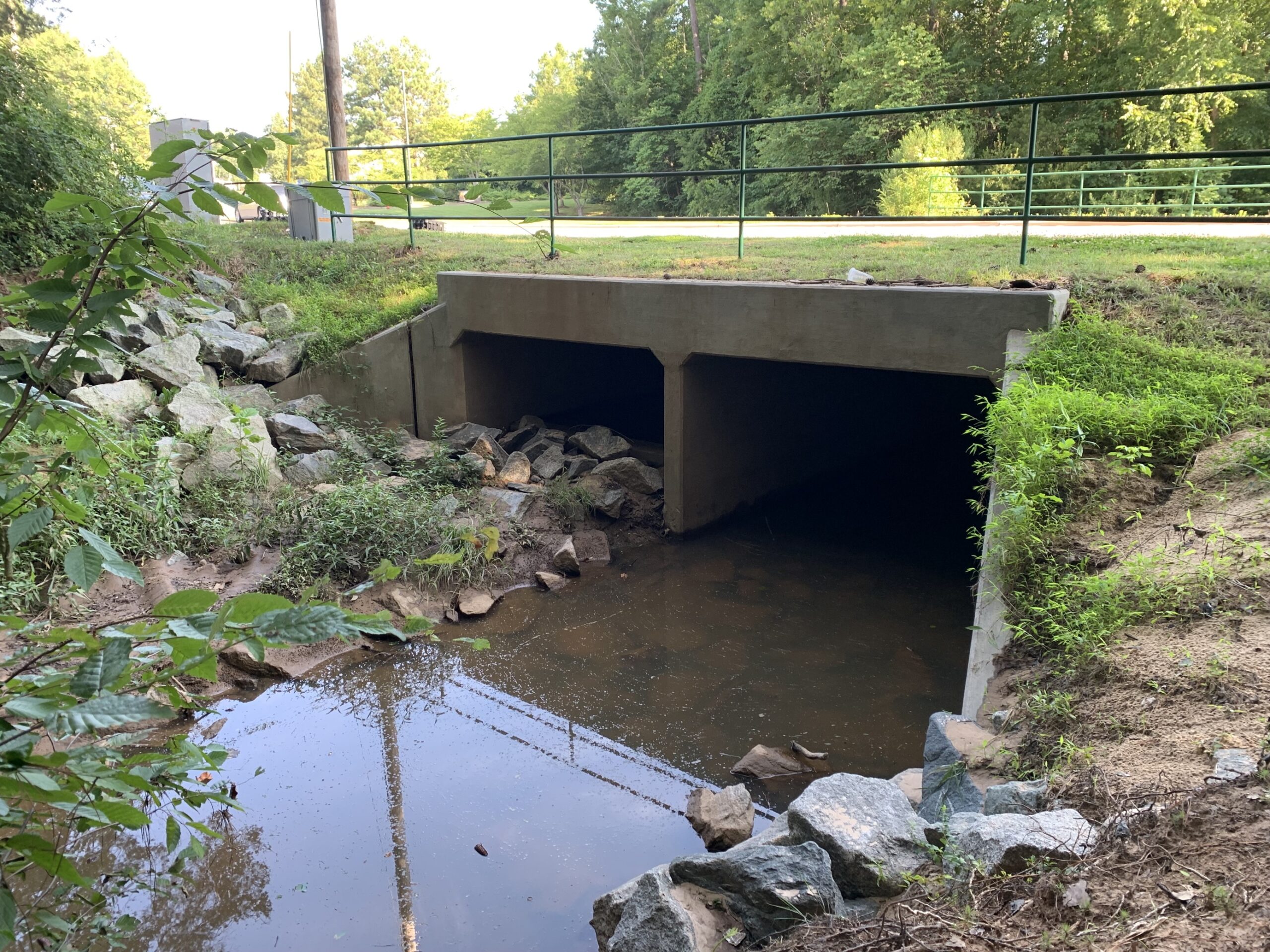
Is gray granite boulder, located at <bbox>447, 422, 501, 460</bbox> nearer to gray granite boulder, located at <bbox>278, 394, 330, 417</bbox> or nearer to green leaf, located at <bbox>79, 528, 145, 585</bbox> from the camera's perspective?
gray granite boulder, located at <bbox>278, 394, 330, 417</bbox>

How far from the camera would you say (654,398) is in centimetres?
1355

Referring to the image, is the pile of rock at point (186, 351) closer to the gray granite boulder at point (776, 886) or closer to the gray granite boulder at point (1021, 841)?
the gray granite boulder at point (776, 886)

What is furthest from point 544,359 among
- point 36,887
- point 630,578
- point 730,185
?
point 730,185

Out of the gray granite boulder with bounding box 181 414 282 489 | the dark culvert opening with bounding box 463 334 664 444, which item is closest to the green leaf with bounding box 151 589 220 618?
the gray granite boulder with bounding box 181 414 282 489

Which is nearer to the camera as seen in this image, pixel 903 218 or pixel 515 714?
pixel 515 714

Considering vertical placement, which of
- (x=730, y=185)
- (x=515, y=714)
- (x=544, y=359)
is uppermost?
(x=730, y=185)

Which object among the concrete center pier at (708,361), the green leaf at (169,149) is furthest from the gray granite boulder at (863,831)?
the concrete center pier at (708,361)

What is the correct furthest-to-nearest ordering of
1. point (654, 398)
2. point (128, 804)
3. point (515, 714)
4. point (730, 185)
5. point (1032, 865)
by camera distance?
point (730, 185), point (654, 398), point (515, 714), point (1032, 865), point (128, 804)

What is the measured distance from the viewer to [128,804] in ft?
4.74

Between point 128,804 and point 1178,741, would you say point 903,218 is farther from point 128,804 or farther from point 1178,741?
point 128,804

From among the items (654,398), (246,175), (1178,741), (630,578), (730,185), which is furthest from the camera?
(730,185)

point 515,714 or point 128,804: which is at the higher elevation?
point 128,804

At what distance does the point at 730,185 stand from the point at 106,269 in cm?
2914

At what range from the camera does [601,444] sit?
1010cm
